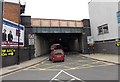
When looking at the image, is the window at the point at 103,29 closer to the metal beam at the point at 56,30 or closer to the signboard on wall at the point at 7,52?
the metal beam at the point at 56,30

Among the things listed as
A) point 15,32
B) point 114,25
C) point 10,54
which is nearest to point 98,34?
point 114,25

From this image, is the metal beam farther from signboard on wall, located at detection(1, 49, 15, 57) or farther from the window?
signboard on wall, located at detection(1, 49, 15, 57)

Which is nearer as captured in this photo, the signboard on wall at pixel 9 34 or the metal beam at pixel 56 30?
the signboard on wall at pixel 9 34

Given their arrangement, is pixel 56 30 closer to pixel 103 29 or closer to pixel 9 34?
pixel 103 29

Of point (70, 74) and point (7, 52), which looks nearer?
point (70, 74)

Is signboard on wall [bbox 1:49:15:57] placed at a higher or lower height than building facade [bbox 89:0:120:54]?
lower

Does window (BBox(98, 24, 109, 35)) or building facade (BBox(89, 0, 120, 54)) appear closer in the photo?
building facade (BBox(89, 0, 120, 54))

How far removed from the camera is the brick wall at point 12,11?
41.5 metres

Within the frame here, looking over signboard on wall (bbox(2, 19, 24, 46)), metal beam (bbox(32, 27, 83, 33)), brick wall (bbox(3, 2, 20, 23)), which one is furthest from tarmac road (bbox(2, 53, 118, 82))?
metal beam (bbox(32, 27, 83, 33))

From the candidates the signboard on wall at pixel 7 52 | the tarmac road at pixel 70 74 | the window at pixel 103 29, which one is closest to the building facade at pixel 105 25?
the window at pixel 103 29

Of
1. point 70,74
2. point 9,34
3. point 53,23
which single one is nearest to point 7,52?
point 9,34

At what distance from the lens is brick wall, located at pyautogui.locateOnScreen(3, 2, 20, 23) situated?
41469mm

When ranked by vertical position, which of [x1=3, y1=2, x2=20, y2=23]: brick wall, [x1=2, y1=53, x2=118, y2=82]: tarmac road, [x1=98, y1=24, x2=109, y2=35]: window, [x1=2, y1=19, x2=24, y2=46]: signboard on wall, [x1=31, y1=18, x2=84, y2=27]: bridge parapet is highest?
[x1=3, y1=2, x2=20, y2=23]: brick wall

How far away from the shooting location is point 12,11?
1667 inches
